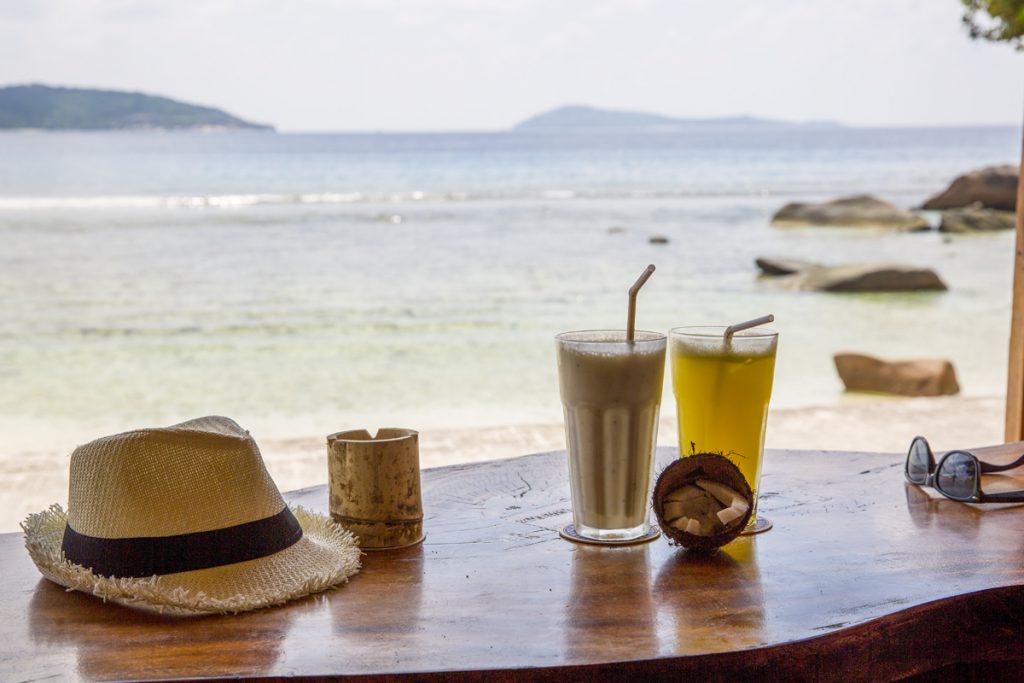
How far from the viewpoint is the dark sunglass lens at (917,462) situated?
1427mm

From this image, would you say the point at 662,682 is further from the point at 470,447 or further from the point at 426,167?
the point at 426,167

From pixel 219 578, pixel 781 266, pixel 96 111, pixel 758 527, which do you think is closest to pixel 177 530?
pixel 219 578

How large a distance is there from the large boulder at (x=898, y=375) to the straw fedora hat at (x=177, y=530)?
17.7 feet

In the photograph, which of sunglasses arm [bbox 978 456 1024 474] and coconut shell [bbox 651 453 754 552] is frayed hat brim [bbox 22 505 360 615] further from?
sunglasses arm [bbox 978 456 1024 474]

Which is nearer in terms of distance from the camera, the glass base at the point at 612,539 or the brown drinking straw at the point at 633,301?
the brown drinking straw at the point at 633,301

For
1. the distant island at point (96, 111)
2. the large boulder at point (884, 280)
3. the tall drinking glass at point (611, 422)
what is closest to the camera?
the tall drinking glass at point (611, 422)

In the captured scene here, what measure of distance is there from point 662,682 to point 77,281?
12.0 m

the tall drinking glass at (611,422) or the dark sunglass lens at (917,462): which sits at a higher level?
the tall drinking glass at (611,422)

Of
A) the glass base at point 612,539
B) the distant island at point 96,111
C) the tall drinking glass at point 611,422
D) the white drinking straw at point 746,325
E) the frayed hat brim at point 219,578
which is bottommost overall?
the glass base at point 612,539

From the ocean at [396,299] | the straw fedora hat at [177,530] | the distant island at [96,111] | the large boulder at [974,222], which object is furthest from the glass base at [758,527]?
the distant island at [96,111]

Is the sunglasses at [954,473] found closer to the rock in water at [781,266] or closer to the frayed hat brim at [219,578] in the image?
the frayed hat brim at [219,578]

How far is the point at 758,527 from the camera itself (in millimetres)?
1266

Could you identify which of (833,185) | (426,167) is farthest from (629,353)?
(426,167)

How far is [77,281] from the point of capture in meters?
11.8
